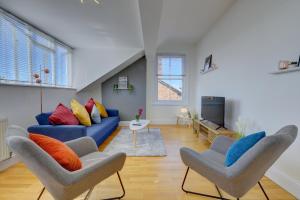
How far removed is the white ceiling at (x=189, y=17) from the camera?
3.19 metres

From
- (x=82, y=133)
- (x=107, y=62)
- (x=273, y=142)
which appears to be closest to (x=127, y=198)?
(x=82, y=133)

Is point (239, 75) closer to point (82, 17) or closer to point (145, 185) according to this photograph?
point (145, 185)

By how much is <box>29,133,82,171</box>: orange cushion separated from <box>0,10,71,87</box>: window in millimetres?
2050

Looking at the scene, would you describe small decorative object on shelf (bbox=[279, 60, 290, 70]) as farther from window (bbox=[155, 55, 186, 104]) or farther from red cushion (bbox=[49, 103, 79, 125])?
window (bbox=[155, 55, 186, 104])

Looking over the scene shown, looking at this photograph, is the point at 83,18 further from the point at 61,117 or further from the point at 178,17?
the point at 178,17

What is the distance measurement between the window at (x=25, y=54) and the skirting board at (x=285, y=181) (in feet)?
13.5

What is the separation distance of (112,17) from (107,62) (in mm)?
2224

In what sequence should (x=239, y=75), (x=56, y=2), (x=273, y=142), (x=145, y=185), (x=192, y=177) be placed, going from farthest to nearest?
(x=239, y=75), (x=56, y=2), (x=192, y=177), (x=145, y=185), (x=273, y=142)

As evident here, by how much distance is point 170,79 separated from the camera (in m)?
6.00

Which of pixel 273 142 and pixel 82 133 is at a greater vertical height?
pixel 273 142

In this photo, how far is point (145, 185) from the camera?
207cm

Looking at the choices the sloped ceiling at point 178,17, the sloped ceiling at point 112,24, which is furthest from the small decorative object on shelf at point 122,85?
the sloped ceiling at point 178,17

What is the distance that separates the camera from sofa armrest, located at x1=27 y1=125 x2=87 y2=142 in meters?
2.64

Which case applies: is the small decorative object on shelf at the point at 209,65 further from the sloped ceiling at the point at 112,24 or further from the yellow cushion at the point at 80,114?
the yellow cushion at the point at 80,114
